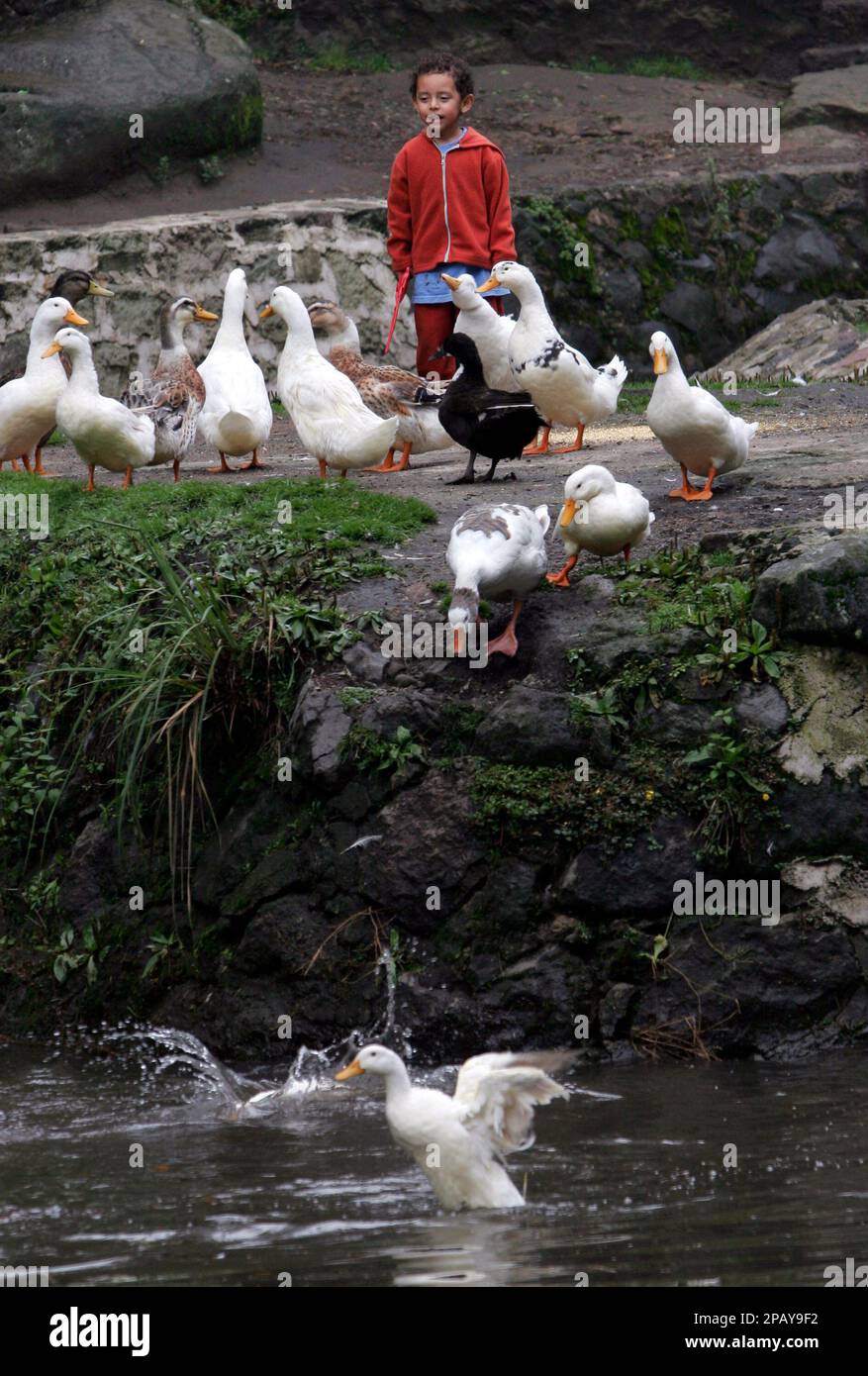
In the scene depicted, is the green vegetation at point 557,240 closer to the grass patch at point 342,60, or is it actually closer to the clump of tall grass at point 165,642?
the grass patch at point 342,60

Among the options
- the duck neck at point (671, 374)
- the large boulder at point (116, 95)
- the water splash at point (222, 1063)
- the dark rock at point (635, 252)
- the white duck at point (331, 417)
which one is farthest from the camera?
the dark rock at point (635, 252)

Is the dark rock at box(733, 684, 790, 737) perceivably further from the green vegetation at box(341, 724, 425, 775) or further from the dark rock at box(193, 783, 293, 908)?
the dark rock at box(193, 783, 293, 908)

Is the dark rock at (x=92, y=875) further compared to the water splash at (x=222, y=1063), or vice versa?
the dark rock at (x=92, y=875)

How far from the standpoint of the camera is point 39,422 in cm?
966

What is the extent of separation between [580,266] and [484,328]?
5447 millimetres

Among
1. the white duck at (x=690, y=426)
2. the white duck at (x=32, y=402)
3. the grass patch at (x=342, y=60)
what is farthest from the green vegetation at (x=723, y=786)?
the grass patch at (x=342, y=60)

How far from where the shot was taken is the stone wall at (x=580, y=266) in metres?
13.2

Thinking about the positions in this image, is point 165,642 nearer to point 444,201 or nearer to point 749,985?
point 749,985

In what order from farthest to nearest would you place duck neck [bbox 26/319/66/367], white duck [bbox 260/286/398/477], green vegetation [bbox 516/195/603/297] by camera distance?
green vegetation [bbox 516/195/603/297], duck neck [bbox 26/319/66/367], white duck [bbox 260/286/398/477]

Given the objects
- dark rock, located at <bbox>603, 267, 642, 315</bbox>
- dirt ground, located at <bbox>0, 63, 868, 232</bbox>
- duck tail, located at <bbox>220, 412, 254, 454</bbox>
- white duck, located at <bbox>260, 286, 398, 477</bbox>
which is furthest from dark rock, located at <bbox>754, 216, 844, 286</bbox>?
white duck, located at <bbox>260, 286, 398, 477</bbox>

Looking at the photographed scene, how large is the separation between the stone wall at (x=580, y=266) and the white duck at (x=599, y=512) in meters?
6.90

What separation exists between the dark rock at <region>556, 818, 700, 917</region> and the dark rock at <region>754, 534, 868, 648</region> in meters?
0.94

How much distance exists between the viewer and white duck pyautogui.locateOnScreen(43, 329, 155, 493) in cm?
898

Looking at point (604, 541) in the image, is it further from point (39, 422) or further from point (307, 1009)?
point (39, 422)
